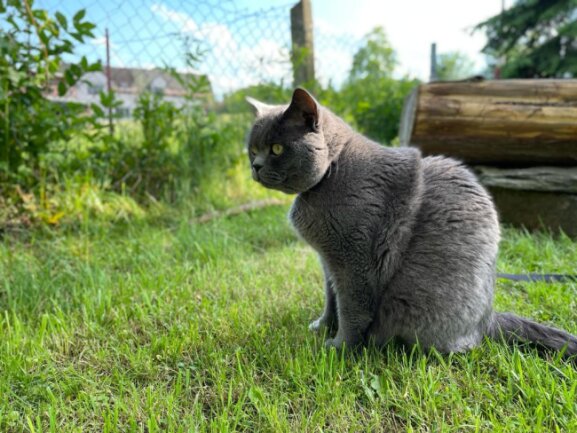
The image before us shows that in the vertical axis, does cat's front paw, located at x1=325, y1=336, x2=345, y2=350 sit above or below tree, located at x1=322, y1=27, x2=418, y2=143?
below

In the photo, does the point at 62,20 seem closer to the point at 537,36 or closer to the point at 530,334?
the point at 530,334

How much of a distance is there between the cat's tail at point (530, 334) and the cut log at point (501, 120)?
1.67 m

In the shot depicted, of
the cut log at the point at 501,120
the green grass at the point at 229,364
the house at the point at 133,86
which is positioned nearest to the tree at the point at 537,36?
the cut log at the point at 501,120

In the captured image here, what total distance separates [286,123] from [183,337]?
35.8 inches

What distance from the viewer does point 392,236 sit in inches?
56.8

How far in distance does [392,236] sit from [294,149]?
47cm

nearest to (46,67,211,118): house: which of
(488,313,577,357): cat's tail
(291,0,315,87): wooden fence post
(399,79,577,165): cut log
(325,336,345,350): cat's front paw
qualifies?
(291,0,315,87): wooden fence post

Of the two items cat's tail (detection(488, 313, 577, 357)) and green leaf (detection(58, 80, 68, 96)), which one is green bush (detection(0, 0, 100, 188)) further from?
cat's tail (detection(488, 313, 577, 357))

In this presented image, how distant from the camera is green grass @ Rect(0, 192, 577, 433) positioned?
3.78 feet

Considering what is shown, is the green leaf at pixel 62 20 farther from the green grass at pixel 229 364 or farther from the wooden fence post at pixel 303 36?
the wooden fence post at pixel 303 36

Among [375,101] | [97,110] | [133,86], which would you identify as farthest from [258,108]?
[375,101]

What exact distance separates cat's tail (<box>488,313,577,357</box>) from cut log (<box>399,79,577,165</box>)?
1.67 m

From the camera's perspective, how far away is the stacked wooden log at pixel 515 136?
2.68m

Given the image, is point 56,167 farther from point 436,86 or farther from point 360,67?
point 360,67
